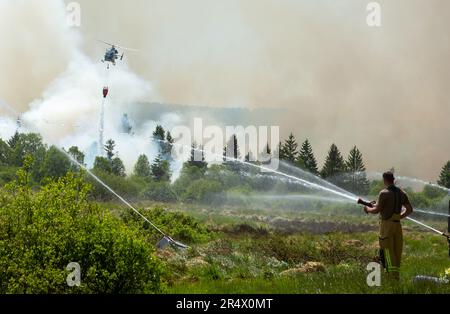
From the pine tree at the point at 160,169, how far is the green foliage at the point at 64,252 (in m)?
125

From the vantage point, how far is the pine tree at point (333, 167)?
451 ft

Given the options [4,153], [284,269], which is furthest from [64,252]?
[4,153]

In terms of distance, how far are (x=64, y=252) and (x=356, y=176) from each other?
129 meters

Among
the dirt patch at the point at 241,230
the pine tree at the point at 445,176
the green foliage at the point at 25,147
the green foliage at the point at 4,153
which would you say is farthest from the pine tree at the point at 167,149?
the dirt patch at the point at 241,230

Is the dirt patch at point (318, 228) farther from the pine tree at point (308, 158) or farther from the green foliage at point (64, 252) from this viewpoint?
the pine tree at point (308, 158)

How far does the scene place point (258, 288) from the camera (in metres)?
12.3

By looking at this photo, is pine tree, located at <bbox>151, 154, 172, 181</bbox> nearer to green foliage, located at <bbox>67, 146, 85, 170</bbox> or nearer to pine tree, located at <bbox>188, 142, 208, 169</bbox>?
pine tree, located at <bbox>188, 142, 208, 169</bbox>

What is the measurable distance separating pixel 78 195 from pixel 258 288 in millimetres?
4324

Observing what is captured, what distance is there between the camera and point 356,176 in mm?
134750

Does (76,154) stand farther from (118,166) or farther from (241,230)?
(241,230)

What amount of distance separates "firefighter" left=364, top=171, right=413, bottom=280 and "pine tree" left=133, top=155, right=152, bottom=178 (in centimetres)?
12648

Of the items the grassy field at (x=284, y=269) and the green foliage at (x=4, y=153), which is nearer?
the grassy field at (x=284, y=269)

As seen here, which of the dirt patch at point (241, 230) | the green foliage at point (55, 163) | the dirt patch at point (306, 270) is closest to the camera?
the dirt patch at point (306, 270)

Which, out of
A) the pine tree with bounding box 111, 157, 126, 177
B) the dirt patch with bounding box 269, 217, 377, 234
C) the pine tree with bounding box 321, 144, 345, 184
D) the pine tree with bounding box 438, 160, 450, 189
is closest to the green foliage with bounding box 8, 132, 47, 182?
the pine tree with bounding box 111, 157, 126, 177
